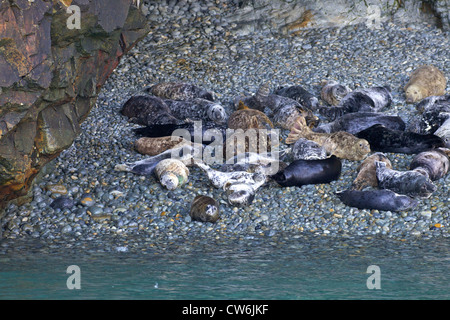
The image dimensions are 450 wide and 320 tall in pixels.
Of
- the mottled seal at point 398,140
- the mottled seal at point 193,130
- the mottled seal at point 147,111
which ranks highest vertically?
the mottled seal at point 147,111

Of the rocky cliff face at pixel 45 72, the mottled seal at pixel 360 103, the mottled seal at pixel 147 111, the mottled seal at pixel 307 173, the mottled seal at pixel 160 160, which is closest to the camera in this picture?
the rocky cliff face at pixel 45 72

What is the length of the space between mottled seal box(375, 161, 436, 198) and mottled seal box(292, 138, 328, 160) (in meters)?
0.78

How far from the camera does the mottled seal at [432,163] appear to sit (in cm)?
614

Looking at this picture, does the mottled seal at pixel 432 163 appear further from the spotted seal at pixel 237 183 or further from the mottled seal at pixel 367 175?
the spotted seal at pixel 237 183

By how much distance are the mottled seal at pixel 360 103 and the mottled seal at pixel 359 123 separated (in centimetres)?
35

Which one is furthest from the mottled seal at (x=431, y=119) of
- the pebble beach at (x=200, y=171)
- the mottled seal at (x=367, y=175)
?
the mottled seal at (x=367, y=175)

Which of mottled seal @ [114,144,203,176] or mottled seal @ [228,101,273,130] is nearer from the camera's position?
mottled seal @ [114,144,203,176]

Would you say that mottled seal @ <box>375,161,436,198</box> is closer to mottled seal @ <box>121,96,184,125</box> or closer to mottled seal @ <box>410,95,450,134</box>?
mottled seal @ <box>410,95,450,134</box>

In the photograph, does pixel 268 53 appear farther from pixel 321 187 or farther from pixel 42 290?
pixel 42 290

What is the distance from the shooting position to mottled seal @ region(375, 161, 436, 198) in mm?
5770

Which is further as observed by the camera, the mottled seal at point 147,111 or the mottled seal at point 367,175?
the mottled seal at point 147,111

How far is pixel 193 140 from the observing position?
7.22 m

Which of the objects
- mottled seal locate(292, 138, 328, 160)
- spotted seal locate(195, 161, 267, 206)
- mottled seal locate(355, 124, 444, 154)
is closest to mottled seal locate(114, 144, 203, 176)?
spotted seal locate(195, 161, 267, 206)
